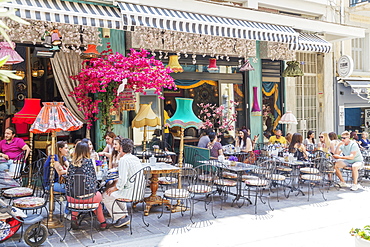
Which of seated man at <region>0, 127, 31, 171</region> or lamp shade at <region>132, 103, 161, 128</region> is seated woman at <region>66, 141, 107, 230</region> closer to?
seated man at <region>0, 127, 31, 171</region>

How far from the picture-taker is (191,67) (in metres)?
12.3

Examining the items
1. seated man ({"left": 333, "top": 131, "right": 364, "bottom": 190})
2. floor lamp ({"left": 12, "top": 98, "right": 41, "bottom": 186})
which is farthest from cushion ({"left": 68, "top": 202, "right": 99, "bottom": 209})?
seated man ({"left": 333, "top": 131, "right": 364, "bottom": 190})

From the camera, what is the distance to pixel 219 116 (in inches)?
518

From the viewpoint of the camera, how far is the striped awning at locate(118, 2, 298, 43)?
9.35 meters

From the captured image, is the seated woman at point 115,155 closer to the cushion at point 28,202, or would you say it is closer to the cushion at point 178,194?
the cushion at point 178,194

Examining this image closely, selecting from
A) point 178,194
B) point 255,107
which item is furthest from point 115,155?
point 255,107

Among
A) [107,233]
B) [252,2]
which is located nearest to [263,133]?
[252,2]

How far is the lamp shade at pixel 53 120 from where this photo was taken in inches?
258

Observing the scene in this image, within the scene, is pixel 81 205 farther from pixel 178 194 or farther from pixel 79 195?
pixel 178 194

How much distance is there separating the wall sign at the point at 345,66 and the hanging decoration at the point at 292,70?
3.05 m

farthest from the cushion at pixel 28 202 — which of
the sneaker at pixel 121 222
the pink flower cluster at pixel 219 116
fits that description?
the pink flower cluster at pixel 219 116

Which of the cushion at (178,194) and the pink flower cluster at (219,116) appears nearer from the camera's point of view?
the cushion at (178,194)

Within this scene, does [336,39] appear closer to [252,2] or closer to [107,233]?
[252,2]

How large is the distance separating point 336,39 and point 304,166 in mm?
6912
